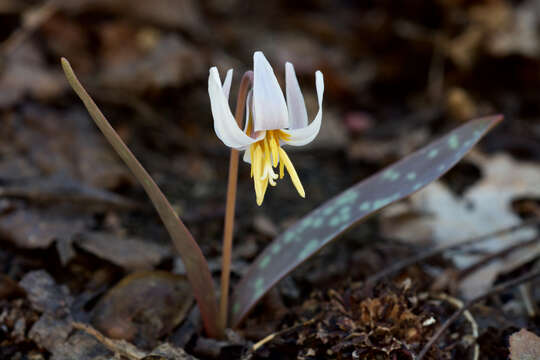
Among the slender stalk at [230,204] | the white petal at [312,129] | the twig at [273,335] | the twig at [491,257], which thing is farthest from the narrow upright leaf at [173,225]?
the twig at [491,257]

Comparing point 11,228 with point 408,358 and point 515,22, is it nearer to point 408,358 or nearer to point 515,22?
point 408,358

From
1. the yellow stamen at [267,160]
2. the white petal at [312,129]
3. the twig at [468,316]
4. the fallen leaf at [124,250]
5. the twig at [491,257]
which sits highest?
the white petal at [312,129]

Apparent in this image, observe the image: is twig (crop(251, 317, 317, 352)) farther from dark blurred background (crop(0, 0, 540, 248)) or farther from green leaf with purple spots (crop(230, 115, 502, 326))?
dark blurred background (crop(0, 0, 540, 248))

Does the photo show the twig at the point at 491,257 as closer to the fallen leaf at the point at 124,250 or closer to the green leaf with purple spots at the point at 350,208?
the green leaf with purple spots at the point at 350,208

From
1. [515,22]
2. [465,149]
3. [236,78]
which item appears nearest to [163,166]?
[236,78]

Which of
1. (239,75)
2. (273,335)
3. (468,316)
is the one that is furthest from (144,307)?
(239,75)

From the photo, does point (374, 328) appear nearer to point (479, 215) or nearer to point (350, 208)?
point (350, 208)

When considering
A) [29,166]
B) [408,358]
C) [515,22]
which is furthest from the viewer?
[515,22]
